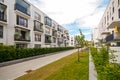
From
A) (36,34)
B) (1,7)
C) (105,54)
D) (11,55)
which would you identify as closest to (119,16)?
(105,54)

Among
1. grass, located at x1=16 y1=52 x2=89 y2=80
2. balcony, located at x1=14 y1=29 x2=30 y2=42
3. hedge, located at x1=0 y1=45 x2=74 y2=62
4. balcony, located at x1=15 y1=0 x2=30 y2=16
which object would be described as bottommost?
grass, located at x1=16 y1=52 x2=89 y2=80

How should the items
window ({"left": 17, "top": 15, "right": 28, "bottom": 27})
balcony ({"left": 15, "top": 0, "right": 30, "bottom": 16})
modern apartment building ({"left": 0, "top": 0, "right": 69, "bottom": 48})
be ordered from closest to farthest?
modern apartment building ({"left": 0, "top": 0, "right": 69, "bottom": 48})
balcony ({"left": 15, "top": 0, "right": 30, "bottom": 16})
window ({"left": 17, "top": 15, "right": 28, "bottom": 27})

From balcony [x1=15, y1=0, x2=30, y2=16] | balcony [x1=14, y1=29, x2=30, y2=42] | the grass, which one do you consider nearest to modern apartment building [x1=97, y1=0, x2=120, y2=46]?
the grass

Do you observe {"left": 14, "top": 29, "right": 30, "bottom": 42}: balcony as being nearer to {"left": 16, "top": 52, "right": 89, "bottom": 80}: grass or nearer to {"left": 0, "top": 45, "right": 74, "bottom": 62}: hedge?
{"left": 0, "top": 45, "right": 74, "bottom": 62}: hedge

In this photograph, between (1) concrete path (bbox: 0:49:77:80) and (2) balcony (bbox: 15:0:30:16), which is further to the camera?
(2) balcony (bbox: 15:0:30:16)

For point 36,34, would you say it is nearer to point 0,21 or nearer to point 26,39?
point 26,39

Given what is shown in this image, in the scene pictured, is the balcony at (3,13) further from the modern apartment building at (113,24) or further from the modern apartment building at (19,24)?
the modern apartment building at (113,24)

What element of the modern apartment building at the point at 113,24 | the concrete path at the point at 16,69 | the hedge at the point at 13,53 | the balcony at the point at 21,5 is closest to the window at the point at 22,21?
the balcony at the point at 21,5

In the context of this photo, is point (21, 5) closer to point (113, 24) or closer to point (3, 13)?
point (3, 13)

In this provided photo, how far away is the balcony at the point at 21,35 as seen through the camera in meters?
27.7

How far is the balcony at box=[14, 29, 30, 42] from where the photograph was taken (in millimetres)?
27688

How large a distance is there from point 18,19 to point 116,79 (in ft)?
88.0

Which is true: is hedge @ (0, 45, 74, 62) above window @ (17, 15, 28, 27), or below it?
below

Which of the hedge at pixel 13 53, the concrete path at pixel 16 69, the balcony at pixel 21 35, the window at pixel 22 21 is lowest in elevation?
the concrete path at pixel 16 69
